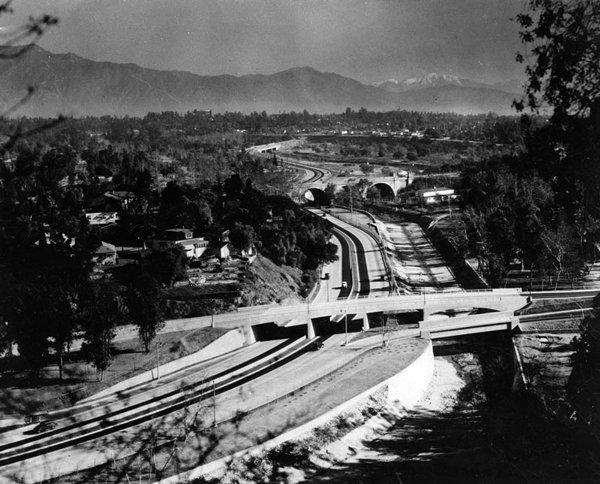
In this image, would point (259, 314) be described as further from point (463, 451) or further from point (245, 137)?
point (245, 137)

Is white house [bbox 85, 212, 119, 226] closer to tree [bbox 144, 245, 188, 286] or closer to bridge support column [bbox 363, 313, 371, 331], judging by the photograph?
tree [bbox 144, 245, 188, 286]

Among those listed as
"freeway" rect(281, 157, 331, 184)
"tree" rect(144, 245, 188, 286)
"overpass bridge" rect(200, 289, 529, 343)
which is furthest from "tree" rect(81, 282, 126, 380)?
"freeway" rect(281, 157, 331, 184)

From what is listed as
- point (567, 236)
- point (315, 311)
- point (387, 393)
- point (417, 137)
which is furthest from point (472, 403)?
point (417, 137)

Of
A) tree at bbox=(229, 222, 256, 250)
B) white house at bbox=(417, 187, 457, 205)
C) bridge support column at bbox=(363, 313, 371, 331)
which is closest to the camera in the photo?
bridge support column at bbox=(363, 313, 371, 331)

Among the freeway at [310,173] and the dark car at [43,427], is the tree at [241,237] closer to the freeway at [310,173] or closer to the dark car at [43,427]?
the dark car at [43,427]

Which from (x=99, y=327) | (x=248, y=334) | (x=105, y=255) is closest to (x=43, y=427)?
(x=99, y=327)

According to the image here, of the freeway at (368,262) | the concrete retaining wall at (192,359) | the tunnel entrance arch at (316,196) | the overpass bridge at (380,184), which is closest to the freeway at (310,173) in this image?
the overpass bridge at (380,184)
